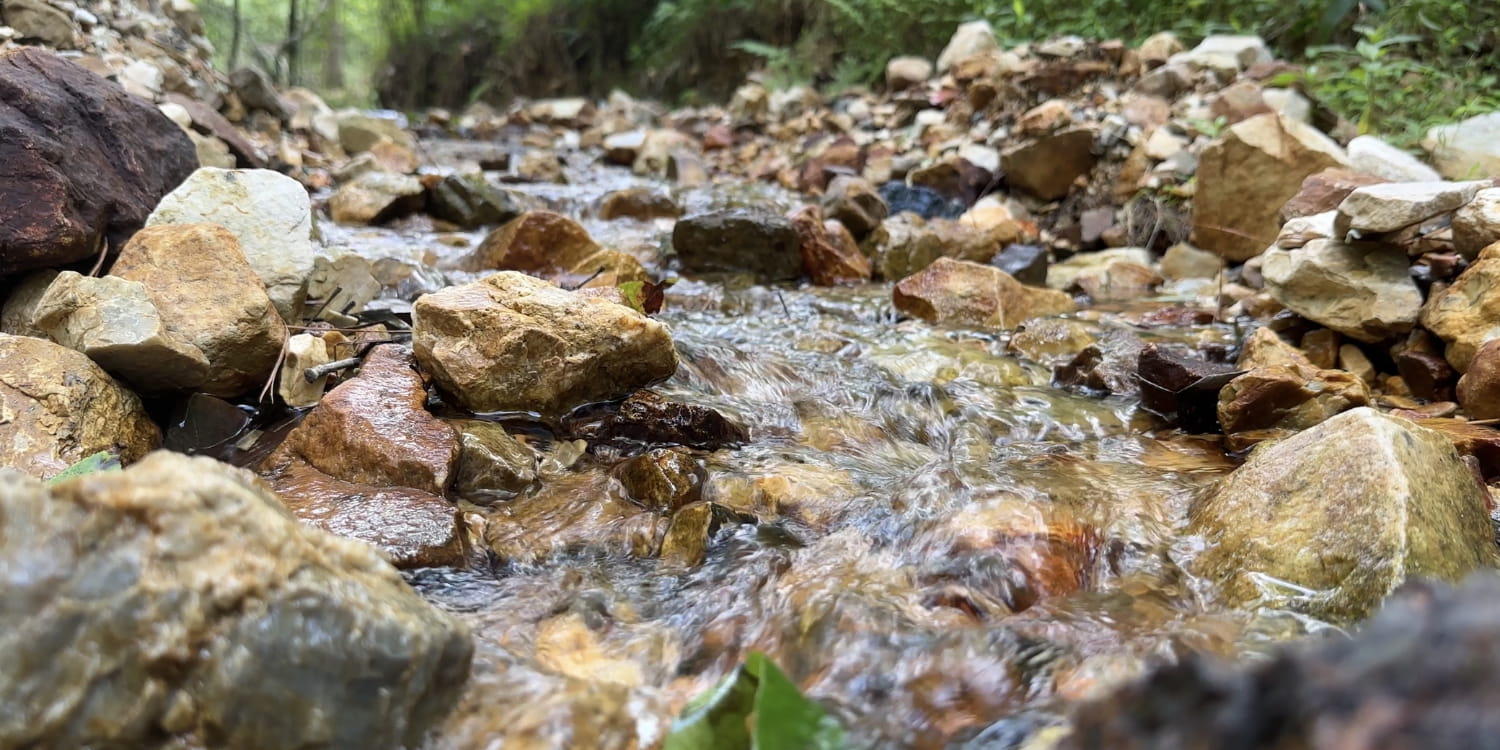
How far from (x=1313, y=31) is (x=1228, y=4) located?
1028 mm

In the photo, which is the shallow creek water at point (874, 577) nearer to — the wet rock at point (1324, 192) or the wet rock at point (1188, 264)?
the wet rock at point (1324, 192)

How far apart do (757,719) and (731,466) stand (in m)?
1.63

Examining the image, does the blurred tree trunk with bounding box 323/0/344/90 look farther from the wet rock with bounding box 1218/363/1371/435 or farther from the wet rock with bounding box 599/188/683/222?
the wet rock with bounding box 1218/363/1371/435

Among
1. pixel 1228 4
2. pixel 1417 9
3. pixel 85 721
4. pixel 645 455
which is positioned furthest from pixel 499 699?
pixel 1228 4

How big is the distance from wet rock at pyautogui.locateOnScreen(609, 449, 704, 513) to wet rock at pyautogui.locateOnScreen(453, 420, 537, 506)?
0.93 feet

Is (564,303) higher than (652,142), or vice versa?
(564,303)

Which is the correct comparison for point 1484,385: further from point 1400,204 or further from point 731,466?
point 731,466

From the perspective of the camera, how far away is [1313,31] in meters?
7.23

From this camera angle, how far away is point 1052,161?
6.43m

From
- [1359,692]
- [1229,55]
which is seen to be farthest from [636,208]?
[1359,692]

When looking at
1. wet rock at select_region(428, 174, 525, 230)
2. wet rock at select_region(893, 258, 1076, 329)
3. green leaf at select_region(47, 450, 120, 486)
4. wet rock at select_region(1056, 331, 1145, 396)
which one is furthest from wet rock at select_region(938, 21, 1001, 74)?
green leaf at select_region(47, 450, 120, 486)

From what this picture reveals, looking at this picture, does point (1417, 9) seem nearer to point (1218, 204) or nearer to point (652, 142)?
point (1218, 204)

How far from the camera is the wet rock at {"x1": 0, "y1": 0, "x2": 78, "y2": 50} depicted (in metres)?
5.65

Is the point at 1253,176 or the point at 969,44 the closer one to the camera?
the point at 1253,176
